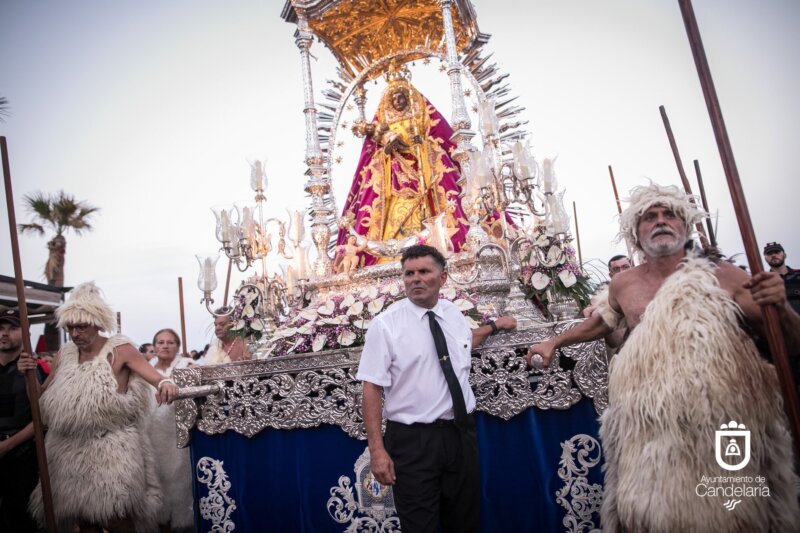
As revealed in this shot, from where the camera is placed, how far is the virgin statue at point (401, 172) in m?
6.81

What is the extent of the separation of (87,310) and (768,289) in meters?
3.96

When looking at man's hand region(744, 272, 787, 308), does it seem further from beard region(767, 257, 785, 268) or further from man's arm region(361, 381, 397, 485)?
beard region(767, 257, 785, 268)

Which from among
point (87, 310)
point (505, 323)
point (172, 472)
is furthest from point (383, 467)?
point (172, 472)

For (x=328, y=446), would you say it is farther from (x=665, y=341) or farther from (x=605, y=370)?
(x=665, y=341)

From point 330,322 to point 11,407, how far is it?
2.39m

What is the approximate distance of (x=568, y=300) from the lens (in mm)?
3775

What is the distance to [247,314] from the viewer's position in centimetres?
469

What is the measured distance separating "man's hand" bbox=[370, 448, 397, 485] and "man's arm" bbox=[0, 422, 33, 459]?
280 cm

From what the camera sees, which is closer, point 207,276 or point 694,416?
point 694,416

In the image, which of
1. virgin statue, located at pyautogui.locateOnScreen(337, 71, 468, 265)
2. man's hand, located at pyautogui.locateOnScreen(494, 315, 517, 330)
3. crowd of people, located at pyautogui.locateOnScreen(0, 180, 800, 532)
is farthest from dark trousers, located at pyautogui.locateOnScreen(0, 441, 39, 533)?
virgin statue, located at pyautogui.locateOnScreen(337, 71, 468, 265)

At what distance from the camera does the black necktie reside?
2301 mm

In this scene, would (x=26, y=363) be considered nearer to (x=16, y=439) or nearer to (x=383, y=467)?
(x=16, y=439)

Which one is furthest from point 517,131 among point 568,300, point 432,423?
point 432,423

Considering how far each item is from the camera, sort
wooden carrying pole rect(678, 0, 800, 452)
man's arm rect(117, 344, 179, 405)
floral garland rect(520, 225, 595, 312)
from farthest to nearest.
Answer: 1. floral garland rect(520, 225, 595, 312)
2. man's arm rect(117, 344, 179, 405)
3. wooden carrying pole rect(678, 0, 800, 452)
